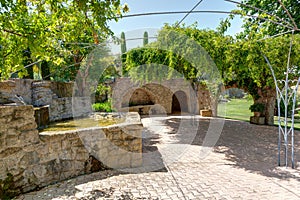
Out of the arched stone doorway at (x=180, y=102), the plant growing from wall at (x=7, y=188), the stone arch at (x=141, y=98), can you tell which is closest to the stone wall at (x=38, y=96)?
the plant growing from wall at (x=7, y=188)

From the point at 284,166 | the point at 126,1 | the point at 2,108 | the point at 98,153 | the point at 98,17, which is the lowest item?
the point at 284,166

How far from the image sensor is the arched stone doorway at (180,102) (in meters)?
14.3

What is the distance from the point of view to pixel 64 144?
3.07 meters

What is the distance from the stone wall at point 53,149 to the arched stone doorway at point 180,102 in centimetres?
1092

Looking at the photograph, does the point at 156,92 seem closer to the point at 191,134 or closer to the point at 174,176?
the point at 191,134

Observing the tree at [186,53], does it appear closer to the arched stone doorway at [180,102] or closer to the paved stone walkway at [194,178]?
the paved stone walkway at [194,178]

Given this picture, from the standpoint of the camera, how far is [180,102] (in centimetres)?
1488

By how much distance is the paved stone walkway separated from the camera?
281 cm

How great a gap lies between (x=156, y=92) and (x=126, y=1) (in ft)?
Result: 29.3

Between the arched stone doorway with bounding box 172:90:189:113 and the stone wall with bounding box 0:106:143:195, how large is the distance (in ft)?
35.8

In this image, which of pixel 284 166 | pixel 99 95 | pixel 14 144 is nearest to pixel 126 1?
pixel 14 144

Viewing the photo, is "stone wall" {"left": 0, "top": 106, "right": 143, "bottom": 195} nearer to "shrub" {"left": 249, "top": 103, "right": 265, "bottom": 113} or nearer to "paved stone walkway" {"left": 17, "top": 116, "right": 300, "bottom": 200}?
"paved stone walkway" {"left": 17, "top": 116, "right": 300, "bottom": 200}

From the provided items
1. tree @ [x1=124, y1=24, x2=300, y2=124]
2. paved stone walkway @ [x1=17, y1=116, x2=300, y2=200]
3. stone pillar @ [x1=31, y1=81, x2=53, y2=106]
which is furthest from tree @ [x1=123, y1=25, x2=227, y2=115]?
stone pillar @ [x1=31, y1=81, x2=53, y2=106]

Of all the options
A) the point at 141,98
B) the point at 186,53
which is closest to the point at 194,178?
the point at 186,53
